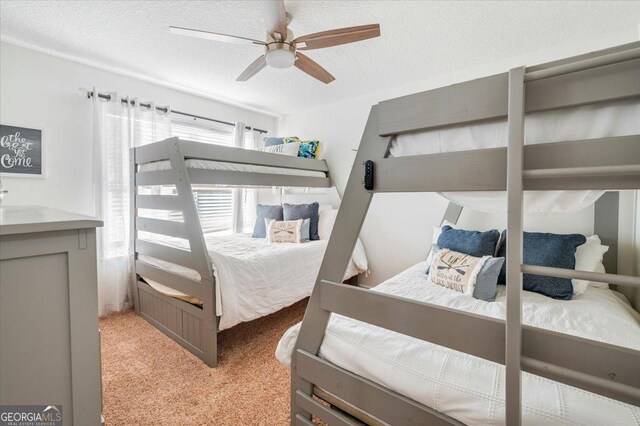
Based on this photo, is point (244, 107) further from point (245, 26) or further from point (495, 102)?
point (495, 102)

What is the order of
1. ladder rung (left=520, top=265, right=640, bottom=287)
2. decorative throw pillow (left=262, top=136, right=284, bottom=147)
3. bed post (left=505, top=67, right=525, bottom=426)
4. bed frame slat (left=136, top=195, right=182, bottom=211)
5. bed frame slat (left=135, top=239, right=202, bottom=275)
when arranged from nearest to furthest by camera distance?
ladder rung (left=520, top=265, right=640, bottom=287), bed post (left=505, top=67, right=525, bottom=426), bed frame slat (left=135, top=239, right=202, bottom=275), bed frame slat (left=136, top=195, right=182, bottom=211), decorative throw pillow (left=262, top=136, right=284, bottom=147)

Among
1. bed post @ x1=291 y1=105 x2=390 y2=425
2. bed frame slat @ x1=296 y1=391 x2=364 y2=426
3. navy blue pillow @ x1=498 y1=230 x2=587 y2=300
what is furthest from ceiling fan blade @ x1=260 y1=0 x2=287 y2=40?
bed frame slat @ x1=296 y1=391 x2=364 y2=426

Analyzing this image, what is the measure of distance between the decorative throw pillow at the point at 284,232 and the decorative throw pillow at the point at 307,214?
124mm

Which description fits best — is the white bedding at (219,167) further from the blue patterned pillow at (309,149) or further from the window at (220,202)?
the window at (220,202)

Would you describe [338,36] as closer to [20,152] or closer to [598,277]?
[598,277]

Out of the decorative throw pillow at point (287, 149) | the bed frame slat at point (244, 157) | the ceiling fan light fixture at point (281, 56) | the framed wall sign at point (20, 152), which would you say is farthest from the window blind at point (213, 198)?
the ceiling fan light fixture at point (281, 56)

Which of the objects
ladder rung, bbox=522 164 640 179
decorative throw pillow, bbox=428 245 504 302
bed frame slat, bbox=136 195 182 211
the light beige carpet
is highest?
ladder rung, bbox=522 164 640 179

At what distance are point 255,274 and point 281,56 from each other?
153cm

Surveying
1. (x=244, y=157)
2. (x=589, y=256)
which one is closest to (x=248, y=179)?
(x=244, y=157)

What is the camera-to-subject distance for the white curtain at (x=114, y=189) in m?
2.56

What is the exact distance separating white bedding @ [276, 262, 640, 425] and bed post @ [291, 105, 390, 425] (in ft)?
0.23

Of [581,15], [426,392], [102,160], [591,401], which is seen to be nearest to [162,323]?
[102,160]

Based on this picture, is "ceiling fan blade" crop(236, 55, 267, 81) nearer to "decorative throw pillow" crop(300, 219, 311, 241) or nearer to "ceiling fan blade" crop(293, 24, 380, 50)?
"ceiling fan blade" crop(293, 24, 380, 50)

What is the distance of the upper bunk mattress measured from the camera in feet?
2.12
